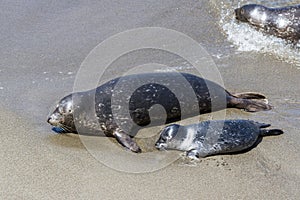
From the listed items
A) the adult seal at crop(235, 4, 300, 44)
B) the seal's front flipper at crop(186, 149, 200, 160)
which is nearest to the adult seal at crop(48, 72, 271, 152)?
the seal's front flipper at crop(186, 149, 200, 160)

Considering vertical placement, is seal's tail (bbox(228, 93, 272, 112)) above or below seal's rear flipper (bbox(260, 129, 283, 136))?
above

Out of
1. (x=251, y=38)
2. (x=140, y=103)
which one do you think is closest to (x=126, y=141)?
(x=140, y=103)

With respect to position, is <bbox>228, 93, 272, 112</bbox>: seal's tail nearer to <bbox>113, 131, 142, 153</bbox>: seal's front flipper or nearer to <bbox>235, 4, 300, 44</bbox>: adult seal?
<bbox>113, 131, 142, 153</bbox>: seal's front flipper

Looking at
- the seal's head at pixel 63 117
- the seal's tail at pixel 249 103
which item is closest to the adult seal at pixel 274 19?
the seal's tail at pixel 249 103

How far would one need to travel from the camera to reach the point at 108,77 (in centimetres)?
646

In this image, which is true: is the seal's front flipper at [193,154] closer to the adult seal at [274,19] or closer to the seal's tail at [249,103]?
the seal's tail at [249,103]

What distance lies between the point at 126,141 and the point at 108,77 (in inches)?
64.3

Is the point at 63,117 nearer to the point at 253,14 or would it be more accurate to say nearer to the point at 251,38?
the point at 251,38

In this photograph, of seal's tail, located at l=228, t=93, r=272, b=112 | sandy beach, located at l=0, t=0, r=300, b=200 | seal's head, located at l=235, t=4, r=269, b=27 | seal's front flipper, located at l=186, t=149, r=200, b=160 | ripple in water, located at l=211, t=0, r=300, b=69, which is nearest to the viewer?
sandy beach, located at l=0, t=0, r=300, b=200

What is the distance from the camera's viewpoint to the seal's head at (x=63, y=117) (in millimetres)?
5211

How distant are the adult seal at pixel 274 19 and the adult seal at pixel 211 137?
314 cm

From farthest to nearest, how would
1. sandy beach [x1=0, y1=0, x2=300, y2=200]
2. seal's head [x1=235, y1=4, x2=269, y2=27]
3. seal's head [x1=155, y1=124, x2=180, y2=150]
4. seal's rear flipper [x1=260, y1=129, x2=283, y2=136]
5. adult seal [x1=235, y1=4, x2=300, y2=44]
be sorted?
seal's head [x1=235, y1=4, x2=269, y2=27]
adult seal [x1=235, y1=4, x2=300, y2=44]
seal's rear flipper [x1=260, y1=129, x2=283, y2=136]
seal's head [x1=155, y1=124, x2=180, y2=150]
sandy beach [x1=0, y1=0, x2=300, y2=200]

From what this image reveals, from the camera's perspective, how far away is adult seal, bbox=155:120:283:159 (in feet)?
15.6

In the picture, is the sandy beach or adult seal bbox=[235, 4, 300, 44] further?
adult seal bbox=[235, 4, 300, 44]
